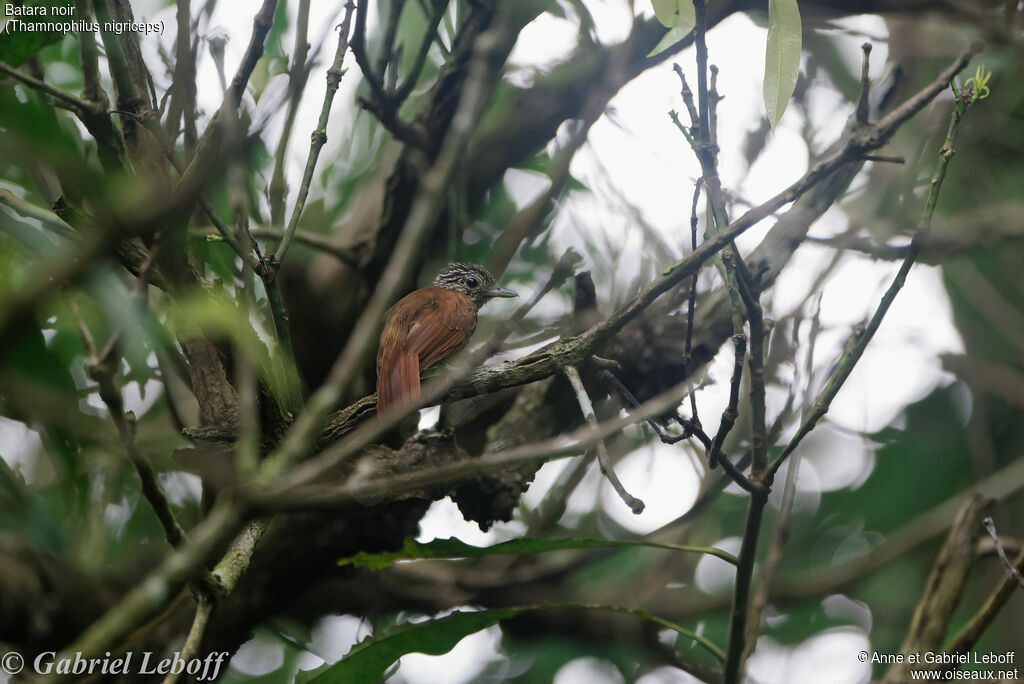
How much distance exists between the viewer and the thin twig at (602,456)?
1764 millimetres

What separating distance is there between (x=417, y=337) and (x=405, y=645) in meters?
1.13

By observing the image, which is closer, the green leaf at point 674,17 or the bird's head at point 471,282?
the green leaf at point 674,17

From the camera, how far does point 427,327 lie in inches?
125

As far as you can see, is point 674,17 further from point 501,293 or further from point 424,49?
point 501,293

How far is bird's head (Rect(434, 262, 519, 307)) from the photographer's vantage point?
355 centimetres

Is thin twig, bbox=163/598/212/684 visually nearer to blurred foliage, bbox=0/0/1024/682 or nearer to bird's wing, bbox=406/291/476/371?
blurred foliage, bbox=0/0/1024/682

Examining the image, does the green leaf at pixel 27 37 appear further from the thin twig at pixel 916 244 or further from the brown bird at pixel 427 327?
the thin twig at pixel 916 244

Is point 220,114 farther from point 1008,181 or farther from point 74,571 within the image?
point 1008,181

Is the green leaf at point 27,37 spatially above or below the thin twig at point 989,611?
above

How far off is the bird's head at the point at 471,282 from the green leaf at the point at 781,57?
66.4 inches

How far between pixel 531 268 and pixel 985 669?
277cm

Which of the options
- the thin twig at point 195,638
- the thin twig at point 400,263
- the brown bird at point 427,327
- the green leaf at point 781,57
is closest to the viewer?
the thin twig at point 400,263

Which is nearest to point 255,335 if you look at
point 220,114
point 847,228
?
point 220,114

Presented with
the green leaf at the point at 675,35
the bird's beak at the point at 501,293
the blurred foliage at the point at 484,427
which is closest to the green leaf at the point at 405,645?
the blurred foliage at the point at 484,427
